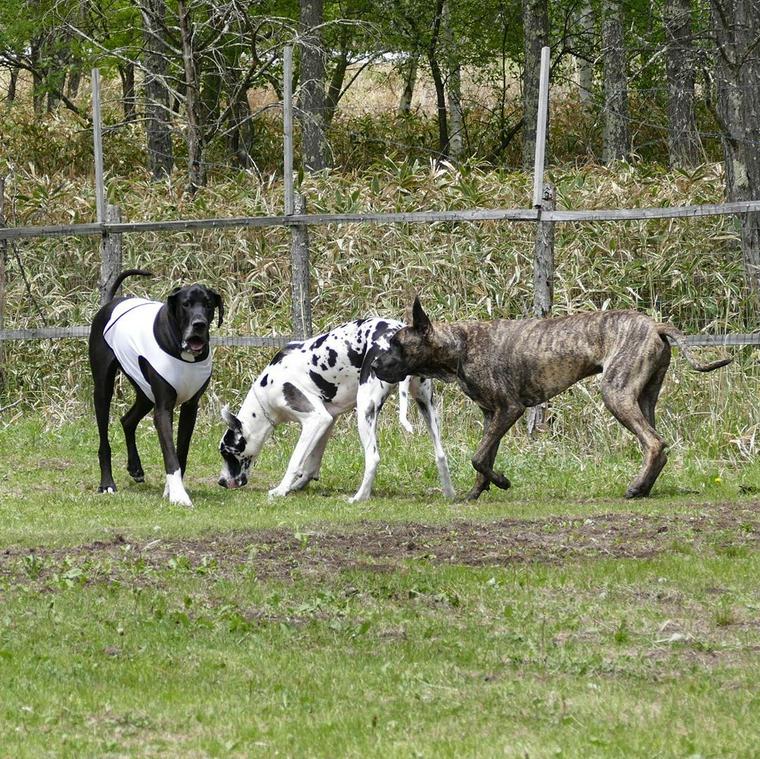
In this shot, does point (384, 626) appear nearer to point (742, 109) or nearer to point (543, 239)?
point (543, 239)

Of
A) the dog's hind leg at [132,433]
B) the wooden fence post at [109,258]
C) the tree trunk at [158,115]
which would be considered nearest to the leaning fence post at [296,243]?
the wooden fence post at [109,258]

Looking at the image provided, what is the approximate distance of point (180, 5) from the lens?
52.5 ft

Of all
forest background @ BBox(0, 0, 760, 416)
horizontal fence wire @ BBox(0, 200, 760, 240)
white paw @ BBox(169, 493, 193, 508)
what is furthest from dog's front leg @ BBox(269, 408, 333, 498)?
forest background @ BBox(0, 0, 760, 416)

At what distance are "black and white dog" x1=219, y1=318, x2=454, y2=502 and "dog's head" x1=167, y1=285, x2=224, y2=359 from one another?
98 centimetres

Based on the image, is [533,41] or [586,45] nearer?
[533,41]

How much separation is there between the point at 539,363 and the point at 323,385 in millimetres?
1828

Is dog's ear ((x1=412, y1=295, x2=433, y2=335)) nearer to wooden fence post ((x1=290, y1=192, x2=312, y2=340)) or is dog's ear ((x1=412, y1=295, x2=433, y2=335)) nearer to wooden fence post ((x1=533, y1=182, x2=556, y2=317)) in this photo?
wooden fence post ((x1=533, y1=182, x2=556, y2=317))

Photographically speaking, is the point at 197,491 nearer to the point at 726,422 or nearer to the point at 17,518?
the point at 17,518

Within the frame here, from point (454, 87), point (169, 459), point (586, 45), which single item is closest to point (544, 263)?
point (169, 459)

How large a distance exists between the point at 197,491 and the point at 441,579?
14.9ft

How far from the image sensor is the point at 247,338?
13625mm

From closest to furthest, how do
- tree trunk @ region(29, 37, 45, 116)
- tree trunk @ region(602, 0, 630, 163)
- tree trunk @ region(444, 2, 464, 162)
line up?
1. tree trunk @ region(602, 0, 630, 163)
2. tree trunk @ region(444, 2, 464, 162)
3. tree trunk @ region(29, 37, 45, 116)

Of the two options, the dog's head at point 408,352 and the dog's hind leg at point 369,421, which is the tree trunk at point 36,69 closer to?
the dog's hind leg at point 369,421

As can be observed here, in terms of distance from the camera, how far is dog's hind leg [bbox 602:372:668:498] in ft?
32.8
